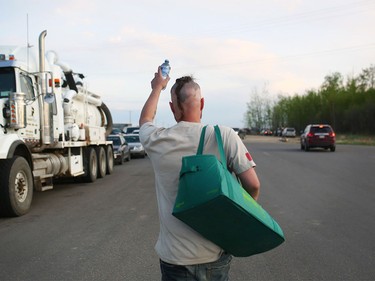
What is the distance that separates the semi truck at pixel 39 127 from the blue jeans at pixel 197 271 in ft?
21.6

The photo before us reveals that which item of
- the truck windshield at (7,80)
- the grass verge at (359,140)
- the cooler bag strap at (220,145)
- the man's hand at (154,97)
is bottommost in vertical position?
the grass verge at (359,140)

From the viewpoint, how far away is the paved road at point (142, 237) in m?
5.07

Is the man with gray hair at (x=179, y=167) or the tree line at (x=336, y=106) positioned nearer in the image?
the man with gray hair at (x=179, y=167)

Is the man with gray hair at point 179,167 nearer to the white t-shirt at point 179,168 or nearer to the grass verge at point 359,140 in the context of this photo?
the white t-shirt at point 179,168

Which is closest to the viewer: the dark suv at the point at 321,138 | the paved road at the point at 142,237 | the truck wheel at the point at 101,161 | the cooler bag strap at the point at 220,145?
the cooler bag strap at the point at 220,145

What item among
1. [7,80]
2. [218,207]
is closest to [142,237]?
[218,207]

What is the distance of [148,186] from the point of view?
1290cm

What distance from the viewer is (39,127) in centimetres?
1087

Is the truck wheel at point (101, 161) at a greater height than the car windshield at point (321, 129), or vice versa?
the car windshield at point (321, 129)

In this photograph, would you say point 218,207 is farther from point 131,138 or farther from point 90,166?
point 131,138

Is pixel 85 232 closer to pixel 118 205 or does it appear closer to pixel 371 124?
pixel 118 205

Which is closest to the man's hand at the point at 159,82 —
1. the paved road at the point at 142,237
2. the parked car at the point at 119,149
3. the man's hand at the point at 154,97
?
the man's hand at the point at 154,97

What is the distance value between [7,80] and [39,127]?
5.00ft

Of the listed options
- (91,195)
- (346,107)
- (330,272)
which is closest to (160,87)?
(330,272)
